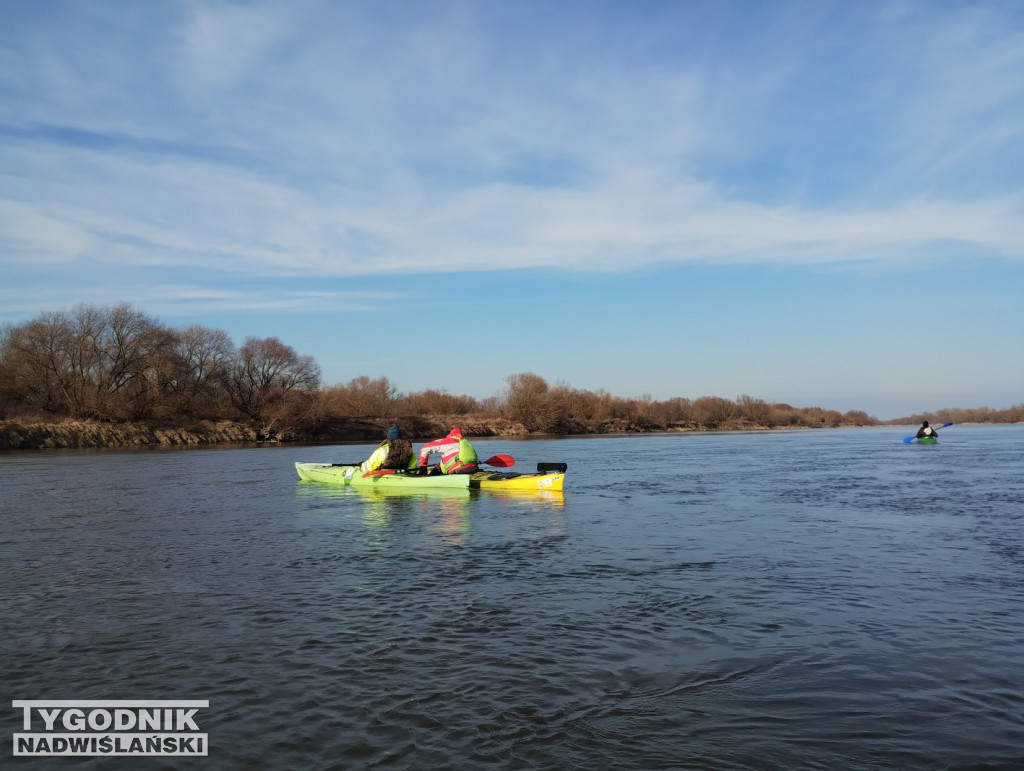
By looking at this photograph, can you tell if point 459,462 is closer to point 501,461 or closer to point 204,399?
point 501,461

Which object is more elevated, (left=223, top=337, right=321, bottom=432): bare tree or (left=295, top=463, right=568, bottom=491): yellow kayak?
(left=223, top=337, right=321, bottom=432): bare tree

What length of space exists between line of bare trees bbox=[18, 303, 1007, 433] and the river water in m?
42.8

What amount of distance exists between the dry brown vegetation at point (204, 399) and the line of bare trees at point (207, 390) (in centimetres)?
9

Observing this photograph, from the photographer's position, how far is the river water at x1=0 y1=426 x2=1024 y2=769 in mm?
4984

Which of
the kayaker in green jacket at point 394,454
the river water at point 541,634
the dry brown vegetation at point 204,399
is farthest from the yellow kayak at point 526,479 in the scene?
the dry brown vegetation at point 204,399

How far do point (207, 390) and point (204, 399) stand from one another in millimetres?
976

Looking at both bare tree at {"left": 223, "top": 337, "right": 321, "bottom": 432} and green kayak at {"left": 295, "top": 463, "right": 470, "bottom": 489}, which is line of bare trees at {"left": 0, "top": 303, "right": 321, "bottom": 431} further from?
green kayak at {"left": 295, "top": 463, "right": 470, "bottom": 489}

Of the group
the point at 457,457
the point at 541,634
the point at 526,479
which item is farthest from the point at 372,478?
the point at 541,634

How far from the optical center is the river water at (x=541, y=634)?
498 cm

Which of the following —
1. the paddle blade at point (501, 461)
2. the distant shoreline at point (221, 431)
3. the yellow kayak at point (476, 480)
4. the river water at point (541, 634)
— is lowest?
the river water at point (541, 634)

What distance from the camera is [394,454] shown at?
2036 cm

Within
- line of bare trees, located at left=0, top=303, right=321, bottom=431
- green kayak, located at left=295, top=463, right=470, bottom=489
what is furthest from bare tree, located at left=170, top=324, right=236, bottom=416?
green kayak, located at left=295, top=463, right=470, bottom=489

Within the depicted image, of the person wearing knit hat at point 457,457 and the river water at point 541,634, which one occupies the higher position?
the person wearing knit hat at point 457,457

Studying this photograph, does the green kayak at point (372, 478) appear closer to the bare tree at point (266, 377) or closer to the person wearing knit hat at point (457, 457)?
the person wearing knit hat at point (457, 457)
